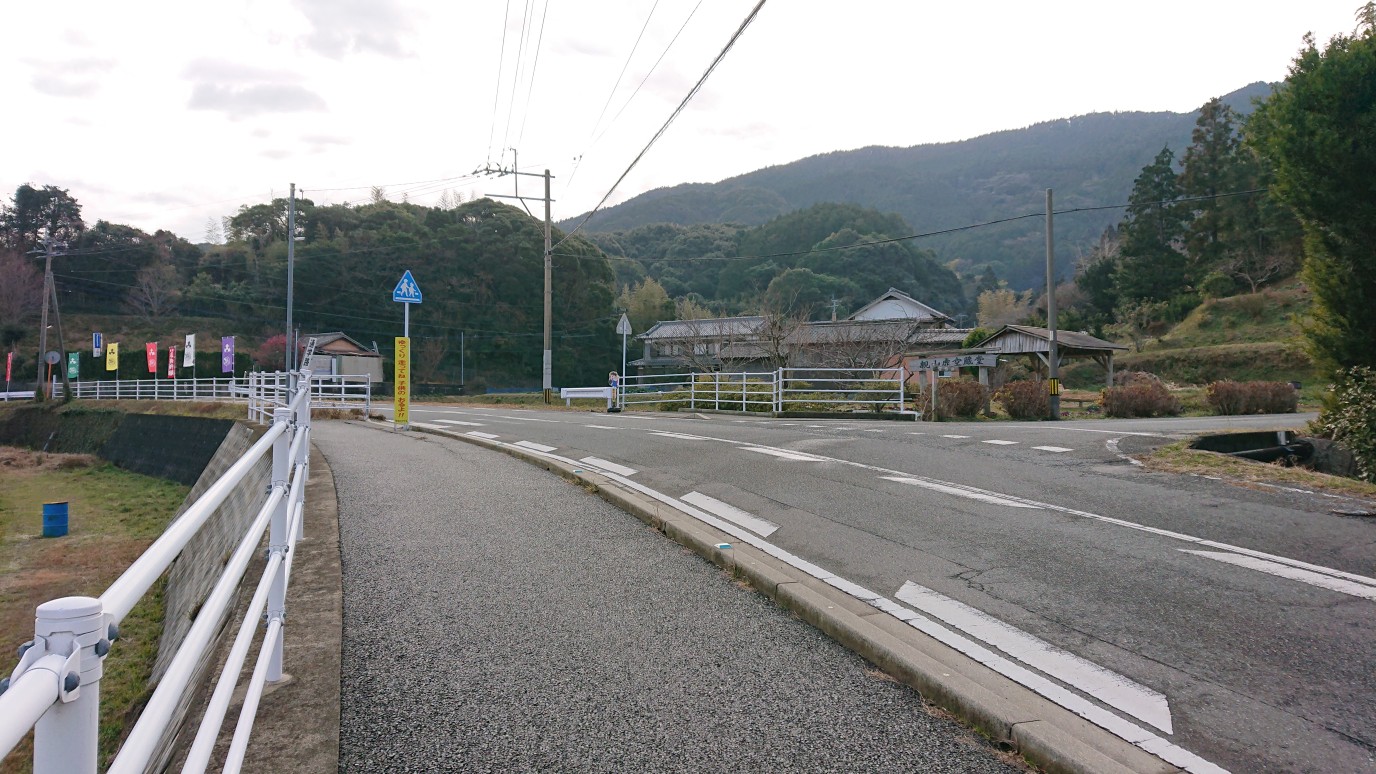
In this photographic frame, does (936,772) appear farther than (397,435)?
No

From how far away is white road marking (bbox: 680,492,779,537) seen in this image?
616 cm

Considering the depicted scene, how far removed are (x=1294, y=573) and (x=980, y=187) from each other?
134953 mm

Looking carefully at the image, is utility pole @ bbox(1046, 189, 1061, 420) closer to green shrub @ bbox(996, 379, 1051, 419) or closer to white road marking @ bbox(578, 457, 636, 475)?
green shrub @ bbox(996, 379, 1051, 419)

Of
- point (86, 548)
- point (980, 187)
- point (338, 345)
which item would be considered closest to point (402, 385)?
point (86, 548)

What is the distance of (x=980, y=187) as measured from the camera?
12850 centimetres

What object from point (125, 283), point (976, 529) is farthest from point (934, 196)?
point (976, 529)

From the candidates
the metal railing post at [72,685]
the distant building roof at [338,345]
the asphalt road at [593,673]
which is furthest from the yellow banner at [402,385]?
the distant building roof at [338,345]

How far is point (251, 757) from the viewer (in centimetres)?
260

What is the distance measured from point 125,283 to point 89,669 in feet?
213

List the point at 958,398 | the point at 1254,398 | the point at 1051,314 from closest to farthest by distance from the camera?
the point at 958,398 → the point at 1254,398 → the point at 1051,314

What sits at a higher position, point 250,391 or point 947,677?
point 250,391

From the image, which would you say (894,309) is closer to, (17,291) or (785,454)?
(785,454)

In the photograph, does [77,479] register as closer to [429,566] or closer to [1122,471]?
[429,566]

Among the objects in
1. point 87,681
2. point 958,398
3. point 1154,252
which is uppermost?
point 1154,252
